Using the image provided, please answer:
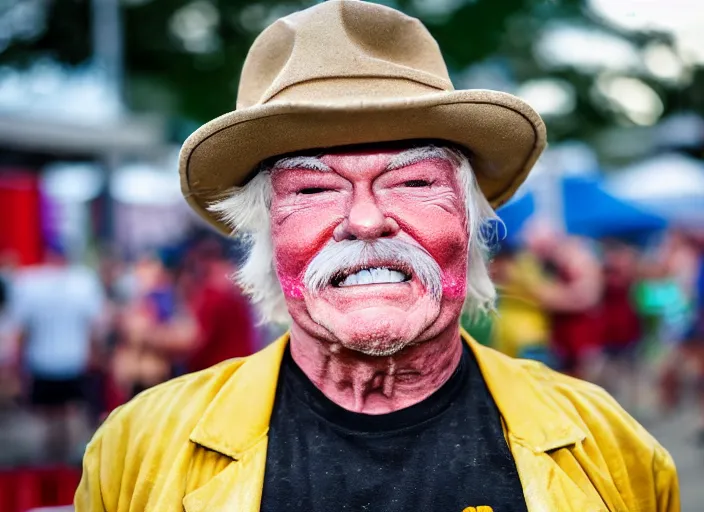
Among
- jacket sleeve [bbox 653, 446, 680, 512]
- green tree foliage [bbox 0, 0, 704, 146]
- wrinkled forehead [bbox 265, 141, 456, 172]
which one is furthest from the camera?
green tree foliage [bbox 0, 0, 704, 146]

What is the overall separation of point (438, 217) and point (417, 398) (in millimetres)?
469

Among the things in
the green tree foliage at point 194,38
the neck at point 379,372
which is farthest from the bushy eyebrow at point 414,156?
the green tree foliage at point 194,38

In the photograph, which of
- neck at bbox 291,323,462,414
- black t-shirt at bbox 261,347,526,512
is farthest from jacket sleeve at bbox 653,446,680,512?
neck at bbox 291,323,462,414

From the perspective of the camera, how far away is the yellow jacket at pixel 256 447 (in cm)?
186

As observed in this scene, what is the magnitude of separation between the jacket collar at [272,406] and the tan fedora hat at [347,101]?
0.53 metres

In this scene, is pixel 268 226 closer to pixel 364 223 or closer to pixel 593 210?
pixel 364 223

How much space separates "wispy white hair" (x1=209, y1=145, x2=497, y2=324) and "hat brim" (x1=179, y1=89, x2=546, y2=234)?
0.13 ft

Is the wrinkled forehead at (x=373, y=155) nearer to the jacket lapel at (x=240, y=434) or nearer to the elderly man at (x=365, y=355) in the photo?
the elderly man at (x=365, y=355)

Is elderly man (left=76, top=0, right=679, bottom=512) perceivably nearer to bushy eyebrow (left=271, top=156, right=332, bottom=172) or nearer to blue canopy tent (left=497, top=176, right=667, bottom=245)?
bushy eyebrow (left=271, top=156, right=332, bottom=172)

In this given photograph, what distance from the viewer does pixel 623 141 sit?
25000mm

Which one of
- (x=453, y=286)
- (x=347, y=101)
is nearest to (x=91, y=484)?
(x=453, y=286)

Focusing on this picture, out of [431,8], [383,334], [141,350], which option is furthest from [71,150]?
[383,334]

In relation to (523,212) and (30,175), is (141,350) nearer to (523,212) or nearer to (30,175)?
(523,212)

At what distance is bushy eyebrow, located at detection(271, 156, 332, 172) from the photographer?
6.32ft
